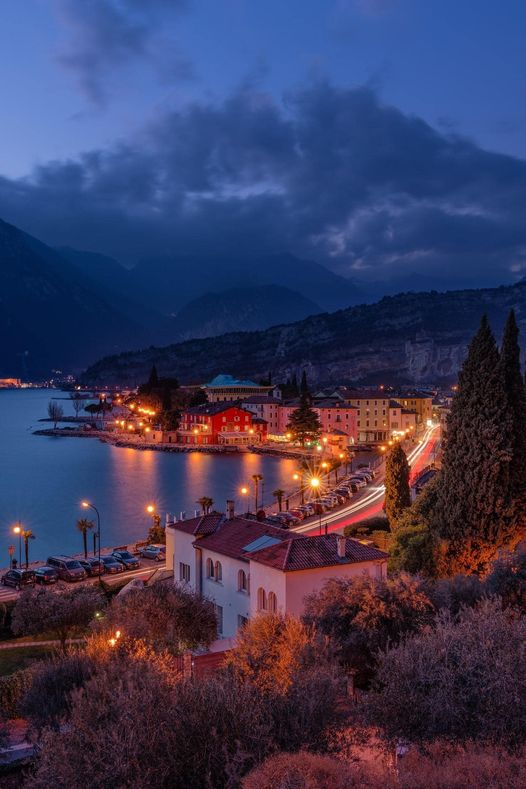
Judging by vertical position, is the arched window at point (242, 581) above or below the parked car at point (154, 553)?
above

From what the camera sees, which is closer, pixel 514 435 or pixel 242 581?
pixel 242 581

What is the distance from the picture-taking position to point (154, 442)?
236ft

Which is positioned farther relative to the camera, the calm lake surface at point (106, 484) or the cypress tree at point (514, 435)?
the calm lake surface at point (106, 484)

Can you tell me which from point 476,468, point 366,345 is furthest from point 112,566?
point 366,345

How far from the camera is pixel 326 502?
31.3m

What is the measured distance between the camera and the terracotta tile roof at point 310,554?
42.1 ft

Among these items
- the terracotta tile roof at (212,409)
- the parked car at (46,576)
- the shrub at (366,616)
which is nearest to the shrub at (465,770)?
the shrub at (366,616)

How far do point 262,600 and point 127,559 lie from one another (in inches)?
445

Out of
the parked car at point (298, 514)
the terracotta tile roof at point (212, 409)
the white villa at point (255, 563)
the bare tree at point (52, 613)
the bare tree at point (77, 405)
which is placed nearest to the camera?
the white villa at point (255, 563)

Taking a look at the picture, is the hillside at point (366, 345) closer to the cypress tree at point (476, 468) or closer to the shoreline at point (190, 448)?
the shoreline at point (190, 448)

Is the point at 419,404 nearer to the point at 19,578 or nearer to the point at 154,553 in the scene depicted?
the point at 154,553

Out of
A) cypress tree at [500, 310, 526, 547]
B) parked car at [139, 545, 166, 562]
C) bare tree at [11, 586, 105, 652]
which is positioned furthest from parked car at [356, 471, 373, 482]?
bare tree at [11, 586, 105, 652]

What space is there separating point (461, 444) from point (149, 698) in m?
12.8

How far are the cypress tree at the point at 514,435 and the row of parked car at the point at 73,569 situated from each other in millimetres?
12849
